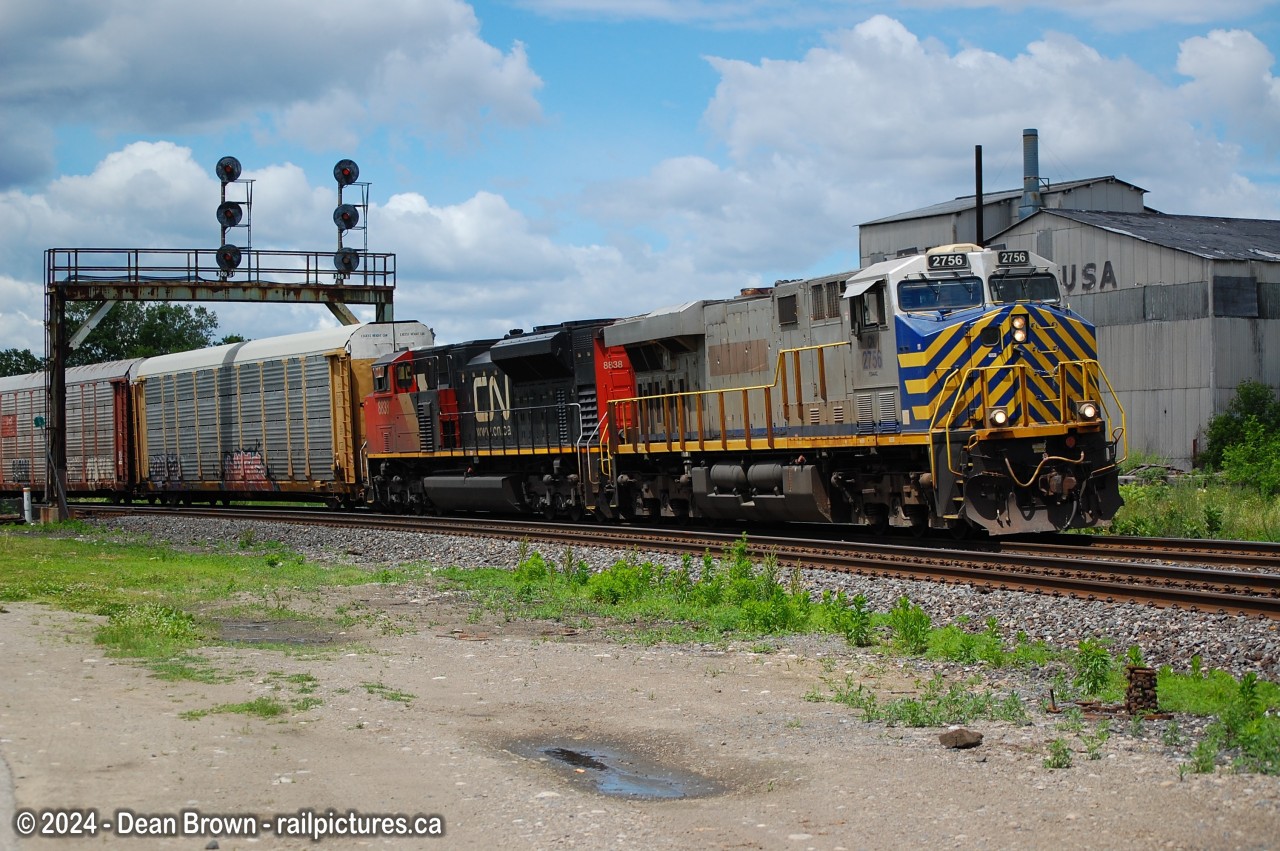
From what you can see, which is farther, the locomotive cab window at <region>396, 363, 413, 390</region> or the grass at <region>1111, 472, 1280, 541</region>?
the locomotive cab window at <region>396, 363, 413, 390</region>

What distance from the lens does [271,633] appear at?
38.4ft

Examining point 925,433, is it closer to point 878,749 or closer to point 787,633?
point 787,633

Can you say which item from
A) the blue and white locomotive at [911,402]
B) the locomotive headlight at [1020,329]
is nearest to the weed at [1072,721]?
the blue and white locomotive at [911,402]

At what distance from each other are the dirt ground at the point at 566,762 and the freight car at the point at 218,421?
2001 centimetres

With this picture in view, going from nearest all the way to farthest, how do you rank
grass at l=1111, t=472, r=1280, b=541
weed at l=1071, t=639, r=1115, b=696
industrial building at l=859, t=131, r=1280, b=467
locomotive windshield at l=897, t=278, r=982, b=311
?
weed at l=1071, t=639, r=1115, b=696
locomotive windshield at l=897, t=278, r=982, b=311
grass at l=1111, t=472, r=1280, b=541
industrial building at l=859, t=131, r=1280, b=467

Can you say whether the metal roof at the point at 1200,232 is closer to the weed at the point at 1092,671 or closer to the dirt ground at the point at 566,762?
the weed at the point at 1092,671

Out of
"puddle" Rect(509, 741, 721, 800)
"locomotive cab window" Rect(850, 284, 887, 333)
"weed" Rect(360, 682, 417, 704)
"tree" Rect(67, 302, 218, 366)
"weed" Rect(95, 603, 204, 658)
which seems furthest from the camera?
"tree" Rect(67, 302, 218, 366)

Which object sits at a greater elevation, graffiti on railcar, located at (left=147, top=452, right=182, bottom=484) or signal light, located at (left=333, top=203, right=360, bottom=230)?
signal light, located at (left=333, top=203, right=360, bottom=230)

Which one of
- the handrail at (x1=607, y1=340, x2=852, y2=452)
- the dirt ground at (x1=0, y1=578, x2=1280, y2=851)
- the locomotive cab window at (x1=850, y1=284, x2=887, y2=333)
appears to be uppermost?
the locomotive cab window at (x1=850, y1=284, x2=887, y2=333)

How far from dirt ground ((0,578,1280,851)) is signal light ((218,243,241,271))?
2331 cm

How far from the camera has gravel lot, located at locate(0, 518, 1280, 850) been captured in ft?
18.8

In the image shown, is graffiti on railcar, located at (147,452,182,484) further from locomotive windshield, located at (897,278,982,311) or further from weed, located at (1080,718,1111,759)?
weed, located at (1080,718,1111,759)

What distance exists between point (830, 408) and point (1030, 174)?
3413cm

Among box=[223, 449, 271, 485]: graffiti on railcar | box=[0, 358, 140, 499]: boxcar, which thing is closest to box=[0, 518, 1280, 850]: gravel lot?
box=[223, 449, 271, 485]: graffiti on railcar
